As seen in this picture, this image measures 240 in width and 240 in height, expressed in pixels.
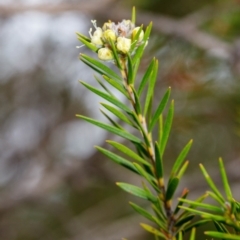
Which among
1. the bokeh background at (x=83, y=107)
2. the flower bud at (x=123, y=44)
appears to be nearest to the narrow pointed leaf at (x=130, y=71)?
the flower bud at (x=123, y=44)

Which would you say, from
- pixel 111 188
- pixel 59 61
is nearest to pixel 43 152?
pixel 59 61

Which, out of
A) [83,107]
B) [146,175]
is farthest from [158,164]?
[83,107]

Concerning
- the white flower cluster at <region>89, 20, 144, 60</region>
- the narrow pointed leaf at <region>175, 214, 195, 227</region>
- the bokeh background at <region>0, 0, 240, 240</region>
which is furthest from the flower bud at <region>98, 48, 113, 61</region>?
the bokeh background at <region>0, 0, 240, 240</region>

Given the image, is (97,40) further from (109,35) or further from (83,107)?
(83,107)

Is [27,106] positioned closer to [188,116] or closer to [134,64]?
[188,116]

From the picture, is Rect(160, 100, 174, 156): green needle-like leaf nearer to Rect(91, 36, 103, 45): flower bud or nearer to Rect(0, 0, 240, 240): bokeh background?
Rect(91, 36, 103, 45): flower bud

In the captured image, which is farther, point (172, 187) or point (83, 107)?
point (83, 107)
